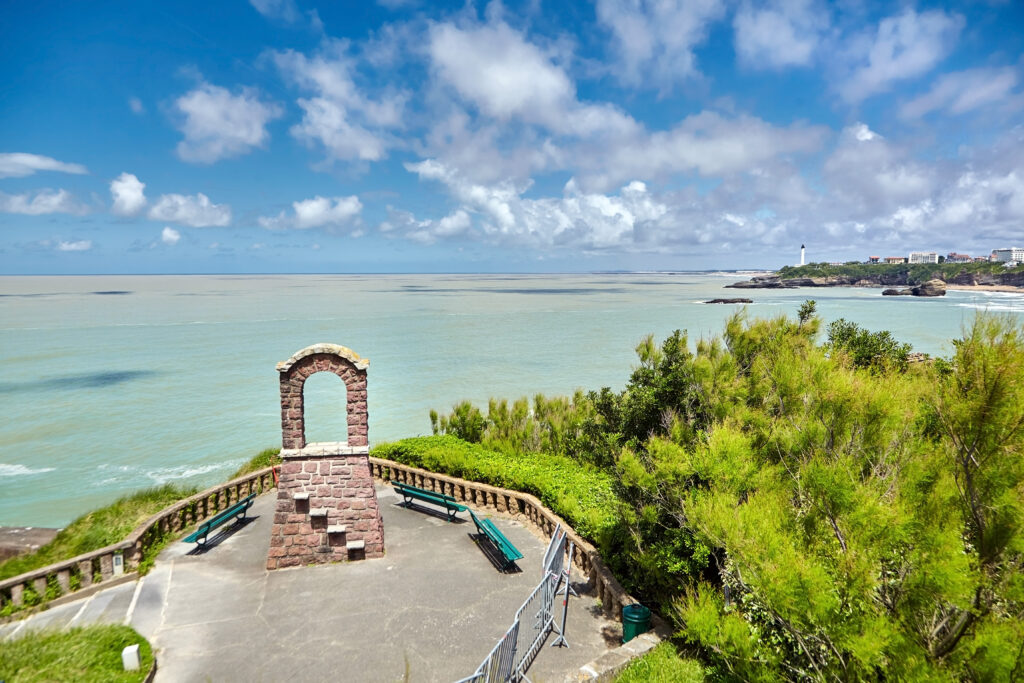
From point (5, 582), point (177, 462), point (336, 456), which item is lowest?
point (177, 462)

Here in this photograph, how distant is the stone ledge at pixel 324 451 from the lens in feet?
36.6

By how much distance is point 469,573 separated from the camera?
10914 mm

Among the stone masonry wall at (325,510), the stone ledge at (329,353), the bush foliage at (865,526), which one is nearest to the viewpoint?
the bush foliage at (865,526)

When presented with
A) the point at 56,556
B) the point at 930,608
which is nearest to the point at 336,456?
the point at 56,556

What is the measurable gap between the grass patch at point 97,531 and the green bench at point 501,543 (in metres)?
8.19

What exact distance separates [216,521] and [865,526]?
1257 cm

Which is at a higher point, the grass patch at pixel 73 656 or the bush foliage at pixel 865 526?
the bush foliage at pixel 865 526

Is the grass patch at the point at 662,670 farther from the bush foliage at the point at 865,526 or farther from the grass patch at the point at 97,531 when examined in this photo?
the grass patch at the point at 97,531

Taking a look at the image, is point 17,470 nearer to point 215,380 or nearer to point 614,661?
point 215,380

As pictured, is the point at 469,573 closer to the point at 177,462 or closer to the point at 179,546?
the point at 179,546

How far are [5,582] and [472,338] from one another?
181 feet

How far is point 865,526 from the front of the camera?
17.4 ft

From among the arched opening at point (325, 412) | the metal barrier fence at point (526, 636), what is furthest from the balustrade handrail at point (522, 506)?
the arched opening at point (325, 412)

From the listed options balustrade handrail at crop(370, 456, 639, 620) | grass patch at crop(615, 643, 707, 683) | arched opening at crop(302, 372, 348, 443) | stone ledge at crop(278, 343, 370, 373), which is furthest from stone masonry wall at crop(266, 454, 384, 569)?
arched opening at crop(302, 372, 348, 443)
